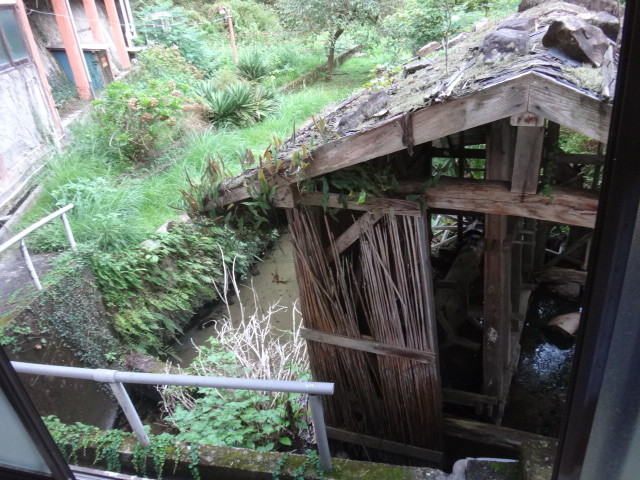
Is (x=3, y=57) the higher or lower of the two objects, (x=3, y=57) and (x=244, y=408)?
the higher

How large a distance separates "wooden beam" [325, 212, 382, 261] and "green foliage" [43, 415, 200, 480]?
1381 mm

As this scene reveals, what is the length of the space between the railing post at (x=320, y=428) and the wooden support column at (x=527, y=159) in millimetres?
1396

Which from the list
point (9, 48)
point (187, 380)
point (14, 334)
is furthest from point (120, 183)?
point (187, 380)

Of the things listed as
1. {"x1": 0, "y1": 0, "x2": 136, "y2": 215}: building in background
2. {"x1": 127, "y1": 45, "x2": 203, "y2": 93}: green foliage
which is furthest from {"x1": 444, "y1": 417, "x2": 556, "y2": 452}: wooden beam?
{"x1": 127, "y1": 45, "x2": 203, "y2": 93}: green foliage

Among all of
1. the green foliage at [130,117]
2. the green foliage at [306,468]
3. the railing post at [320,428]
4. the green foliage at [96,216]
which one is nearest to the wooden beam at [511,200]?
the railing post at [320,428]

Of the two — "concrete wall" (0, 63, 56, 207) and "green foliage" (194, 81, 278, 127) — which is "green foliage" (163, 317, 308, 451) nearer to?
"concrete wall" (0, 63, 56, 207)

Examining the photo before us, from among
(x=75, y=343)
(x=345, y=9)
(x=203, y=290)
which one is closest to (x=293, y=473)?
(x=75, y=343)

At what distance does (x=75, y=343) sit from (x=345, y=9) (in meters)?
10.5

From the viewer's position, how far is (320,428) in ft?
7.09

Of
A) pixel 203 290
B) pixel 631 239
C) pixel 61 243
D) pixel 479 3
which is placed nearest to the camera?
pixel 631 239

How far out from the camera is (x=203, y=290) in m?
6.22

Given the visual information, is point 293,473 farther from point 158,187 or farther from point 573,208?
point 158,187

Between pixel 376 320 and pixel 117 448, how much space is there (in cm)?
168

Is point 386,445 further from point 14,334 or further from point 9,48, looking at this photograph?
point 9,48
